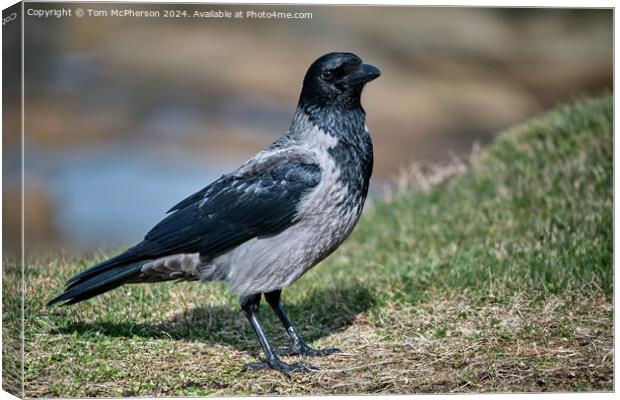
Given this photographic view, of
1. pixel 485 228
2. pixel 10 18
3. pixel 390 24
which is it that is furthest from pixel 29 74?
pixel 485 228

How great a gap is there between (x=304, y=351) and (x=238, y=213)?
1.17 m

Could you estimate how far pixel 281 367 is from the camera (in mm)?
6023

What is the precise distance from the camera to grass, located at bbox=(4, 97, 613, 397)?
19.4ft

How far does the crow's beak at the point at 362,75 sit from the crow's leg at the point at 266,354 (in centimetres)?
162

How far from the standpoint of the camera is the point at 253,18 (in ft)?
20.5

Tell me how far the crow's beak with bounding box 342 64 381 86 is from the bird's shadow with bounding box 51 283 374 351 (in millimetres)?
2037

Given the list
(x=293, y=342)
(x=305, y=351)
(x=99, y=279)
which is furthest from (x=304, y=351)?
(x=99, y=279)

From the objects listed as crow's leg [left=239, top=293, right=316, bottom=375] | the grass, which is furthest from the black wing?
the grass

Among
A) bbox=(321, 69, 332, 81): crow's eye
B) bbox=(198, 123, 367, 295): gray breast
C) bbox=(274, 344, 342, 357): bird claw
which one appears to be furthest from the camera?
bbox=(274, 344, 342, 357): bird claw

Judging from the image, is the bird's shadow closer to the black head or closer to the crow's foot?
the crow's foot

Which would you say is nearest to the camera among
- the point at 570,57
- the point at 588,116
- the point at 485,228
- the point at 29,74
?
the point at 29,74

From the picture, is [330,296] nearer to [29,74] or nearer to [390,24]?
[390,24]

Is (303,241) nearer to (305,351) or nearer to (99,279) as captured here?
(305,351)

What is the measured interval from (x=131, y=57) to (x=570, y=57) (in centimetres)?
350
